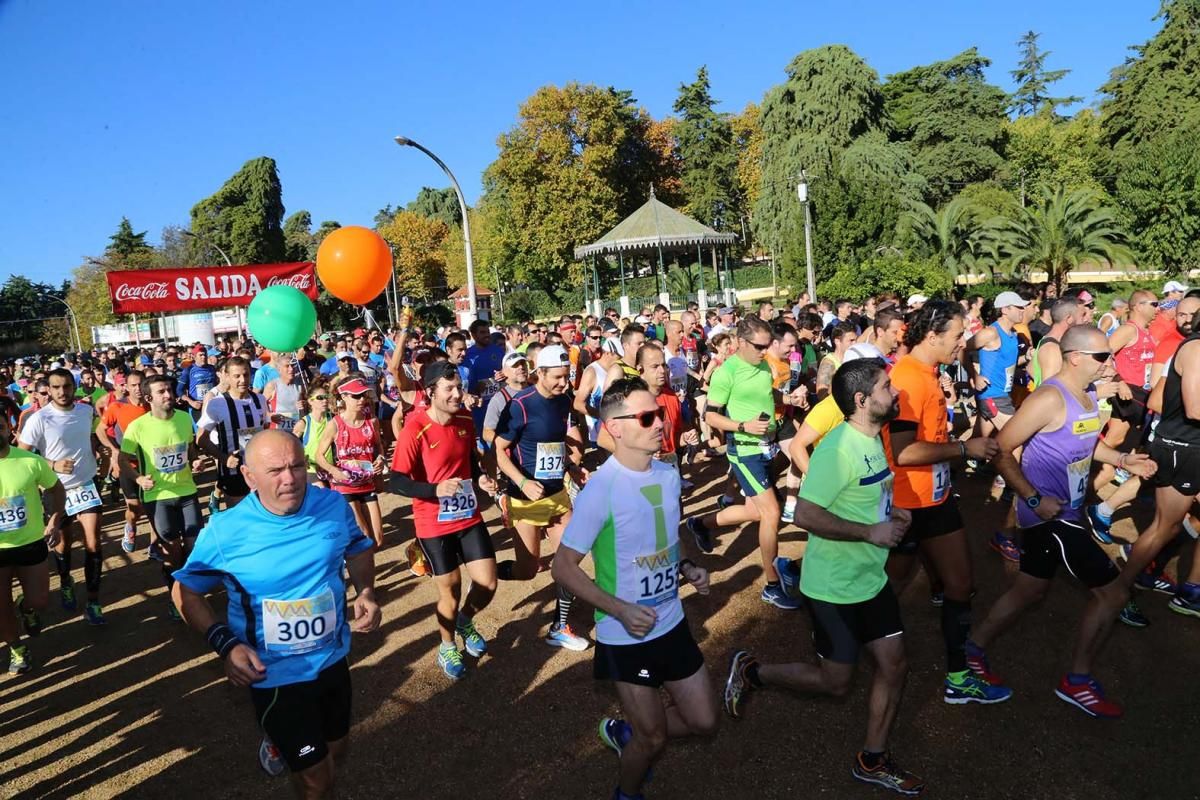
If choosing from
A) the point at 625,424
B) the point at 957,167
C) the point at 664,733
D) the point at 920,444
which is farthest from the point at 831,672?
the point at 957,167

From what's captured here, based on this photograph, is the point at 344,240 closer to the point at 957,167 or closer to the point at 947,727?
the point at 947,727

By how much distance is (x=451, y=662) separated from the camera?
4.98 meters

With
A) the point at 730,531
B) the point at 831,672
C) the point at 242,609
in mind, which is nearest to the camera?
the point at 242,609

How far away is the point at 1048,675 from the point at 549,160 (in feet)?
139

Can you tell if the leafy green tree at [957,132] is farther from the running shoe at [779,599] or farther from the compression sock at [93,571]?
the compression sock at [93,571]

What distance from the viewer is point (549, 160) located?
43469 millimetres

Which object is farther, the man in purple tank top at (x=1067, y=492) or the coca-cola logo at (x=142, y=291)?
the coca-cola logo at (x=142, y=291)

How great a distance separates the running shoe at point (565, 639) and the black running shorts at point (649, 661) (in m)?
2.12

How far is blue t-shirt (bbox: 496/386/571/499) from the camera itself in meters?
5.55

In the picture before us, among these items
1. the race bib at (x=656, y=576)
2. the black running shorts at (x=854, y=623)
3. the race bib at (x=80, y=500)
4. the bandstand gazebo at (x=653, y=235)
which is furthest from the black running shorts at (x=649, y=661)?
the bandstand gazebo at (x=653, y=235)

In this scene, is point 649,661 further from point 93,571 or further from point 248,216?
point 248,216

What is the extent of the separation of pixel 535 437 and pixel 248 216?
71315 millimetres

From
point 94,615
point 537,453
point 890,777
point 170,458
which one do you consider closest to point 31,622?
point 94,615

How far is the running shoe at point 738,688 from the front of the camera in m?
4.07
